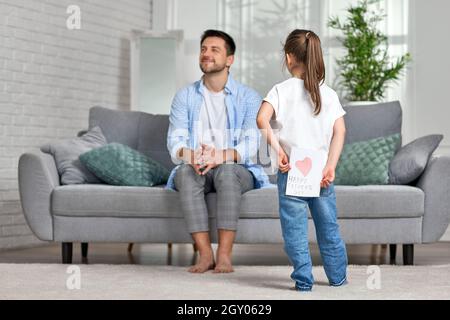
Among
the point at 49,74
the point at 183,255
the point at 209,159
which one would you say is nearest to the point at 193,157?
the point at 209,159

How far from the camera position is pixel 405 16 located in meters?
6.87

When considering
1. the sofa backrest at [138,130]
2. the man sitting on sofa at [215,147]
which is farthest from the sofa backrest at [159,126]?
the man sitting on sofa at [215,147]

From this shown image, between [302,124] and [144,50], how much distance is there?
3.78 meters

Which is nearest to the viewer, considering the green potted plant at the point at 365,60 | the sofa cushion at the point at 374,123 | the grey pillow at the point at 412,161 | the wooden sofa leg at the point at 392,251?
the grey pillow at the point at 412,161

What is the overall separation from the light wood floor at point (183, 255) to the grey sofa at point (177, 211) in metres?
0.45

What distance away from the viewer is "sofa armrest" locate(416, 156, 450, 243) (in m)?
4.30

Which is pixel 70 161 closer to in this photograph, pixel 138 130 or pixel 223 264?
pixel 138 130

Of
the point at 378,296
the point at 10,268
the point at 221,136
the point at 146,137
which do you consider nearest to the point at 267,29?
the point at 146,137

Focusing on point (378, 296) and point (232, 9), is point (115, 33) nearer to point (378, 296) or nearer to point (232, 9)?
point (232, 9)

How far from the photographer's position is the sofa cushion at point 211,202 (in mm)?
4262

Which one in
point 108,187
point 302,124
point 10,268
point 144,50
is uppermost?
point 144,50

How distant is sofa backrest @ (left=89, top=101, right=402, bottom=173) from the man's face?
0.79m

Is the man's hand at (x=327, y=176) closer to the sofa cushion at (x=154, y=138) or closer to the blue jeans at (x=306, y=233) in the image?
the blue jeans at (x=306, y=233)

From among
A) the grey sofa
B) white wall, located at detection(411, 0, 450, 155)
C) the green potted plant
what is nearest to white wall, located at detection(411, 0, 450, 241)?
white wall, located at detection(411, 0, 450, 155)
